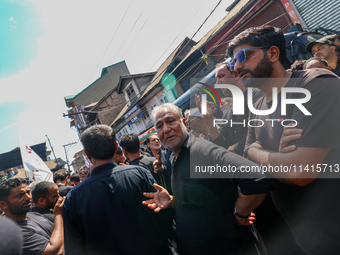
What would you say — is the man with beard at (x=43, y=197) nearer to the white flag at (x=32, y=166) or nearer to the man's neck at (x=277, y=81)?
the man's neck at (x=277, y=81)

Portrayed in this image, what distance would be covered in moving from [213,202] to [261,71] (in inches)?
45.6

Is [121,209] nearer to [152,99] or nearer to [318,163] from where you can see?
[318,163]

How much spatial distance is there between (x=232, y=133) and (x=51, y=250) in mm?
2736

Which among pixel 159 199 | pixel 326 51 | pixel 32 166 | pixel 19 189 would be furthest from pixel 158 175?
pixel 32 166

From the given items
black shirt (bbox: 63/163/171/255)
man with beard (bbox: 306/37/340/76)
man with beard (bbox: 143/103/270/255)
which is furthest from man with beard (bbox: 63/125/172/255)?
man with beard (bbox: 306/37/340/76)

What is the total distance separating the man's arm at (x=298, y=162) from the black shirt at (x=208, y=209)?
9.2 inches

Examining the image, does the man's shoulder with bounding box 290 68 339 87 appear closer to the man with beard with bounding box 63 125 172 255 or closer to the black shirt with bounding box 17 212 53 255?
the man with beard with bounding box 63 125 172 255

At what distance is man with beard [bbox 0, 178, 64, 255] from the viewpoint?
2287 mm

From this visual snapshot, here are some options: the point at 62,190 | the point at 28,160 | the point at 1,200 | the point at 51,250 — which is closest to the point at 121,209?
the point at 51,250

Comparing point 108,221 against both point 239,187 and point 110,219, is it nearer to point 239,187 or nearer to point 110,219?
point 110,219

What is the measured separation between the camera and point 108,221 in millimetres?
1876

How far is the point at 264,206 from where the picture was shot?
6.98 ft

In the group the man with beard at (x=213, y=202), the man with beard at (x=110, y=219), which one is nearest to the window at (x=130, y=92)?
the man with beard at (x=110, y=219)

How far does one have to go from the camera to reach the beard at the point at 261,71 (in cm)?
162
